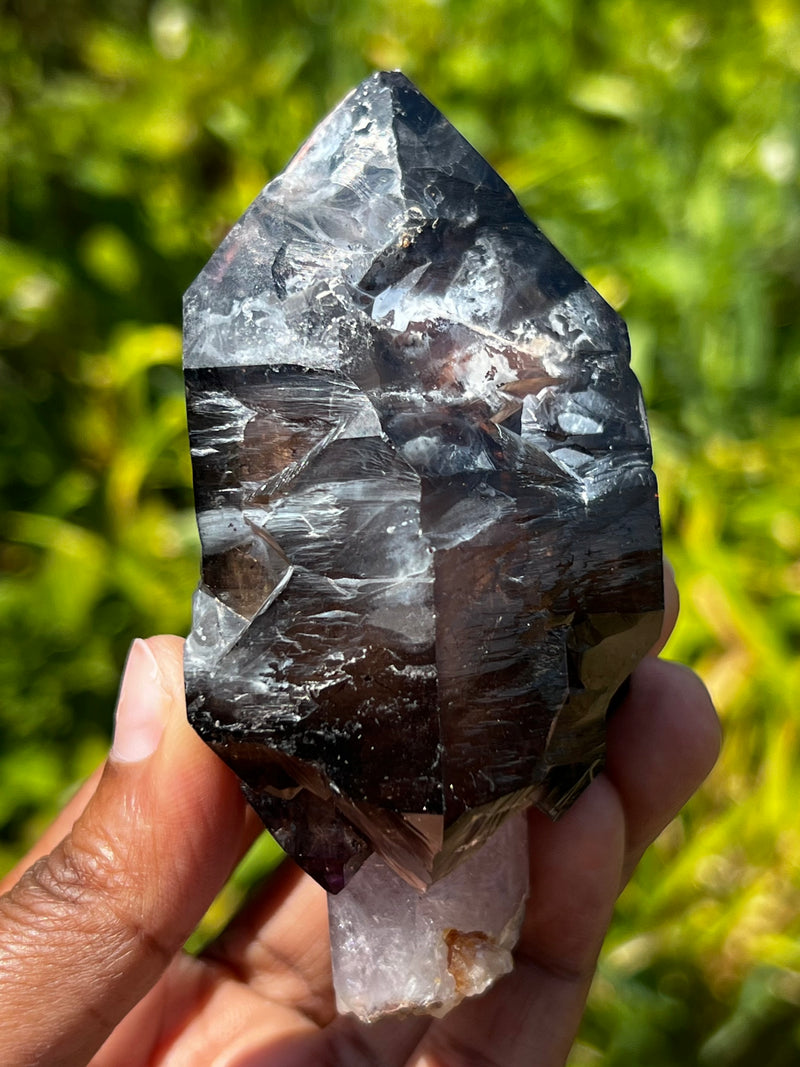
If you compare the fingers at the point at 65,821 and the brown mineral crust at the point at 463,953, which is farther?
the fingers at the point at 65,821

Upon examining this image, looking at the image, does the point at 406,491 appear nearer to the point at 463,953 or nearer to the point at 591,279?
the point at 463,953

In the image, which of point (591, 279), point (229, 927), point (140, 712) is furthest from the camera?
point (591, 279)

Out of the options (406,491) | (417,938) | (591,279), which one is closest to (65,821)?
(417,938)

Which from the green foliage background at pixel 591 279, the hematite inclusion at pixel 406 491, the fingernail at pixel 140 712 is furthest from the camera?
the green foliage background at pixel 591 279

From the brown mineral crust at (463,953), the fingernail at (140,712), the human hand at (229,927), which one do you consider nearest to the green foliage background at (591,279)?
the human hand at (229,927)

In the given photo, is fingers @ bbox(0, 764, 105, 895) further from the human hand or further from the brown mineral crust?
the brown mineral crust

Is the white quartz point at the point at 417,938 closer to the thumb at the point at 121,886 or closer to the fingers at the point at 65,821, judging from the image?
the thumb at the point at 121,886

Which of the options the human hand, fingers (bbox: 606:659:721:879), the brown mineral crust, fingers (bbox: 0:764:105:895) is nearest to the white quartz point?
the brown mineral crust
